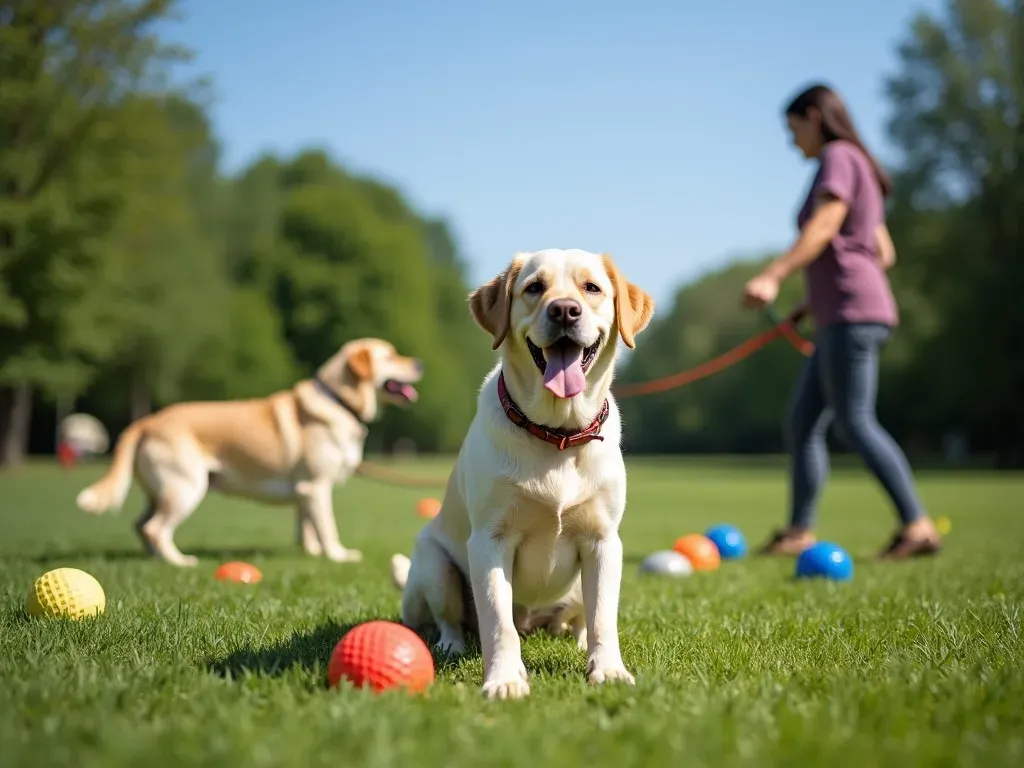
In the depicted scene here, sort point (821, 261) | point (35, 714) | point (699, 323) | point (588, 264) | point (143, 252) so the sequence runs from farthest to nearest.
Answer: point (699, 323) → point (143, 252) → point (821, 261) → point (588, 264) → point (35, 714)

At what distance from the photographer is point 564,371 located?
3430 millimetres

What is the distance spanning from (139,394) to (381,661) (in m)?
36.9

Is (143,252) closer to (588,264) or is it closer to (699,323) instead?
(588,264)

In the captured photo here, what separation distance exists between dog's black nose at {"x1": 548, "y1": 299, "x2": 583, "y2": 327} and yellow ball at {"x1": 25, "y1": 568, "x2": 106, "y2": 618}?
8.93 ft

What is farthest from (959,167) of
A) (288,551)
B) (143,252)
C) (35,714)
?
(35,714)

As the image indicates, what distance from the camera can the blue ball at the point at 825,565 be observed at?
6.12 m

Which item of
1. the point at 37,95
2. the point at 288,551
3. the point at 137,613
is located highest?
the point at 37,95

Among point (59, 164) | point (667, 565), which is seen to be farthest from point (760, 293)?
point (59, 164)

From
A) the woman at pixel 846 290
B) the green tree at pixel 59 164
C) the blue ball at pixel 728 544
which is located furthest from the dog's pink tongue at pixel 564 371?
the green tree at pixel 59 164

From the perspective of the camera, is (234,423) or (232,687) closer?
(232,687)

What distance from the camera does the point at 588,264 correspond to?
12.1ft

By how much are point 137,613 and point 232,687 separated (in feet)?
5.67

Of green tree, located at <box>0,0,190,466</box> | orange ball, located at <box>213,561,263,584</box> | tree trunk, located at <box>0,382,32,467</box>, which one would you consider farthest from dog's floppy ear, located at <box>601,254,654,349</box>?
tree trunk, located at <box>0,382,32,467</box>

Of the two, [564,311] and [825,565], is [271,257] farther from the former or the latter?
[564,311]
